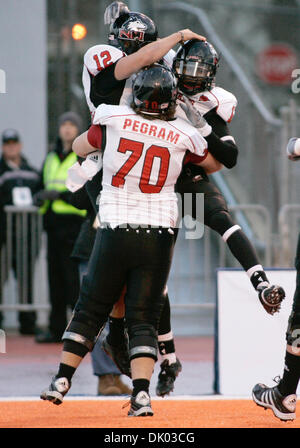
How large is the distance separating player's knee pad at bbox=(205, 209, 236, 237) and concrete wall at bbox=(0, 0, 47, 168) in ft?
20.4

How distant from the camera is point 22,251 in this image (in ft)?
36.5

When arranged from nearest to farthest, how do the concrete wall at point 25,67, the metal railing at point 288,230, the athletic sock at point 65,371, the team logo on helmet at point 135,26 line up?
the athletic sock at point 65,371
the team logo on helmet at point 135,26
the metal railing at point 288,230
the concrete wall at point 25,67

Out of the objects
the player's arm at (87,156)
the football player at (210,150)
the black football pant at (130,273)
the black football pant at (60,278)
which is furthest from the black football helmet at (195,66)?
the black football pant at (60,278)

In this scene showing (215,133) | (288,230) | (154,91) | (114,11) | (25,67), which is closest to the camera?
(154,91)

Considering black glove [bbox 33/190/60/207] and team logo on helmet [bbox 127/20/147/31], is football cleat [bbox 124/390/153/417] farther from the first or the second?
black glove [bbox 33/190/60/207]

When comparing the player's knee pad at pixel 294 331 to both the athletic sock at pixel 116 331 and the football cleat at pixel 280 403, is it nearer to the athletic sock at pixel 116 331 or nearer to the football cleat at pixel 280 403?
the football cleat at pixel 280 403

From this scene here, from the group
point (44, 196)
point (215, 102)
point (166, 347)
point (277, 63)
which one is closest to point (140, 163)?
point (215, 102)

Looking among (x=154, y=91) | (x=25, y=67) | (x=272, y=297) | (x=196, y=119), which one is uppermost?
(x=154, y=91)

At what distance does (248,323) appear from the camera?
304 inches

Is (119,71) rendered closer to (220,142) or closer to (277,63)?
(220,142)

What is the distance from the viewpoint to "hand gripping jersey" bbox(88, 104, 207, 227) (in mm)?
5805

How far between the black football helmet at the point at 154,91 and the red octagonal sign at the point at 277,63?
10.3m

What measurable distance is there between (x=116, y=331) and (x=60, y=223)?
4154 millimetres

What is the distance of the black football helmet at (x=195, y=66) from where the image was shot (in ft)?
20.1
